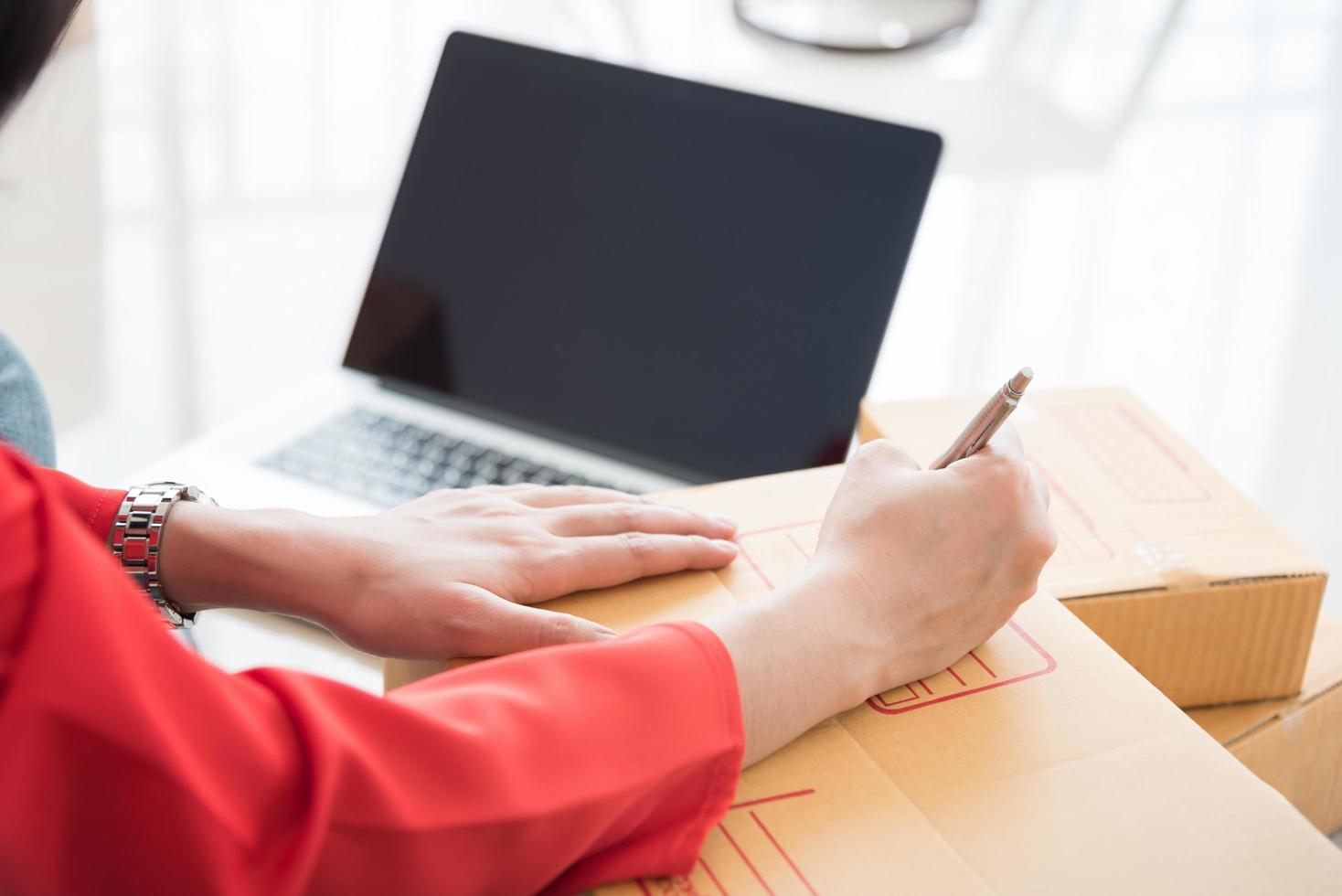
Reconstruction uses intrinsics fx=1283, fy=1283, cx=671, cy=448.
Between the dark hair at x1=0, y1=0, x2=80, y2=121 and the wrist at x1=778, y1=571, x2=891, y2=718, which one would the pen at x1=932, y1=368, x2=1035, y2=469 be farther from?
the dark hair at x1=0, y1=0, x2=80, y2=121

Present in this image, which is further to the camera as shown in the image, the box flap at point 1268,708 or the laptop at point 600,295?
the laptop at point 600,295

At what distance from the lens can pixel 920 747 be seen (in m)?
0.66

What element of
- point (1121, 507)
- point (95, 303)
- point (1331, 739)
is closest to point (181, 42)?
point (95, 303)

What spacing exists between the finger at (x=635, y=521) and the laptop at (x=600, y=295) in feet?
0.85

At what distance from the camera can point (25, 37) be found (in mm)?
612

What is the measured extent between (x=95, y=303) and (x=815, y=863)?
1.54 metres

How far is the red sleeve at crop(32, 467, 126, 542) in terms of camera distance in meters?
0.82

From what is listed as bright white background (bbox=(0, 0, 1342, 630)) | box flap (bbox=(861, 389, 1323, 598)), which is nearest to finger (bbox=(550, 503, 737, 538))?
box flap (bbox=(861, 389, 1323, 598))

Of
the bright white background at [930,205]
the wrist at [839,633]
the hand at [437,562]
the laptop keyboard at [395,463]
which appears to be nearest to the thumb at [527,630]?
the hand at [437,562]

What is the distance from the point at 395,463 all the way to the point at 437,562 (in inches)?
13.1

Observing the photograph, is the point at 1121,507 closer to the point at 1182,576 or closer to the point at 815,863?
the point at 1182,576

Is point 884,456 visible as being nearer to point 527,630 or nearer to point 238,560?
point 527,630

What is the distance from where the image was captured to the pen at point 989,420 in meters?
0.70

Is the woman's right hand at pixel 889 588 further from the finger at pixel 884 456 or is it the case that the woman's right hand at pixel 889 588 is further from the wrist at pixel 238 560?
the wrist at pixel 238 560
